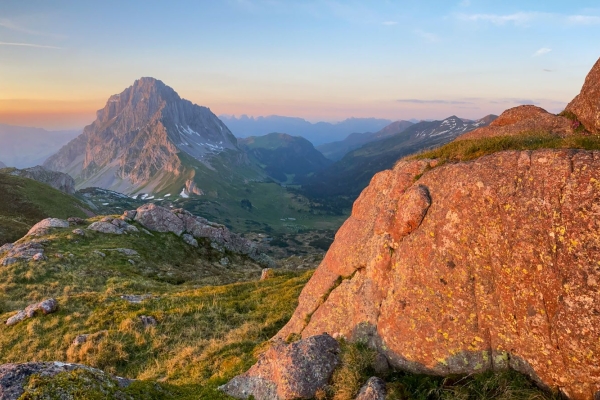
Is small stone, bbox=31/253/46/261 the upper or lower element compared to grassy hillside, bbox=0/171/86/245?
upper

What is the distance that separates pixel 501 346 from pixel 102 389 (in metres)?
12.1

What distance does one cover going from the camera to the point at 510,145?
1312 centimetres

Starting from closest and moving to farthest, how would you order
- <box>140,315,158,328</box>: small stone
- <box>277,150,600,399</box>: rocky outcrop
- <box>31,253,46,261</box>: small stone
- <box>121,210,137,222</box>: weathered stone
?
<box>277,150,600,399</box>: rocky outcrop < <box>140,315,158,328</box>: small stone < <box>31,253,46,261</box>: small stone < <box>121,210,137,222</box>: weathered stone

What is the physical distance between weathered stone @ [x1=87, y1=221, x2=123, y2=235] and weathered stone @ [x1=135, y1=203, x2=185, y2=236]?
16.4 feet

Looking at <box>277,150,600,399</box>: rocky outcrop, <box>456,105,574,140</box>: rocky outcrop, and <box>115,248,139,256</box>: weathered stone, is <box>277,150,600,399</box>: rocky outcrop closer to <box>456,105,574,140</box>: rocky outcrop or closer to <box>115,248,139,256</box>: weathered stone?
<box>456,105,574,140</box>: rocky outcrop

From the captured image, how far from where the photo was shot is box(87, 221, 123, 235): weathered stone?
49287mm

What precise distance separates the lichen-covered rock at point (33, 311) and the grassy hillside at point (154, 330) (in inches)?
20.1

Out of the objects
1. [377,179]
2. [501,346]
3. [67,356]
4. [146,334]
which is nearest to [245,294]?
[146,334]

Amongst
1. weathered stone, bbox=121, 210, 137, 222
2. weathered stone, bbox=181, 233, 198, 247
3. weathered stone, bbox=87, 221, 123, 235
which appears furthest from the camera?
weathered stone, bbox=181, 233, 198, 247

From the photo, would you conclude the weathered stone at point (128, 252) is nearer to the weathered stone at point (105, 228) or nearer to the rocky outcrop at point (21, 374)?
the weathered stone at point (105, 228)

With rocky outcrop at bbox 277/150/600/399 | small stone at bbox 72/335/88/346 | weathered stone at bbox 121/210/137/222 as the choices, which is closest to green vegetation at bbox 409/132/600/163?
rocky outcrop at bbox 277/150/600/399

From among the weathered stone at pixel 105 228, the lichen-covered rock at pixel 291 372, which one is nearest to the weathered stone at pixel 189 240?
the weathered stone at pixel 105 228

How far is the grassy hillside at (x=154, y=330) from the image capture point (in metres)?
10.1

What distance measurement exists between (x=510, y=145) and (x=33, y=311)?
32618 millimetres
